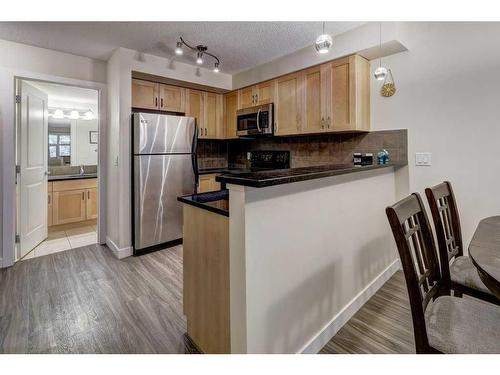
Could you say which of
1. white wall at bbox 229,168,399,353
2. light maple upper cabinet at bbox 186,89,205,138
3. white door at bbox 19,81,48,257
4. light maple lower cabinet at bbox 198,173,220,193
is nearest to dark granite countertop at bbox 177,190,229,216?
white wall at bbox 229,168,399,353

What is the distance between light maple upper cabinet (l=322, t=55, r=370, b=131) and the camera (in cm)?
268

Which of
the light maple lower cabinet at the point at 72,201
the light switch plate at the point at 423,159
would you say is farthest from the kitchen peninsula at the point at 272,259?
the light maple lower cabinet at the point at 72,201

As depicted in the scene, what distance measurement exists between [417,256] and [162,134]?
9.67 feet

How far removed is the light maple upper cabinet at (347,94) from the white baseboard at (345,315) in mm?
1431

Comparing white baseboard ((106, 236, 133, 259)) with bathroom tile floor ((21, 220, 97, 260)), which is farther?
bathroom tile floor ((21, 220, 97, 260))

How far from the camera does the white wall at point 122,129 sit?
121 inches

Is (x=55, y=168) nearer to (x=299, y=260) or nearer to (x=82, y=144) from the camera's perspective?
(x=82, y=144)

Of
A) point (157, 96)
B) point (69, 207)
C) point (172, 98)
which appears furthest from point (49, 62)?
point (69, 207)

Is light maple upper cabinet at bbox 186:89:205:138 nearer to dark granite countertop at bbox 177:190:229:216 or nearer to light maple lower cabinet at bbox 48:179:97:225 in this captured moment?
light maple lower cabinet at bbox 48:179:97:225

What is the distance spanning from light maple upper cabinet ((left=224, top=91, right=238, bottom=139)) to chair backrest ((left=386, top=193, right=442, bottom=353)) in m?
3.20

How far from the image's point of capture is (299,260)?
1493 millimetres

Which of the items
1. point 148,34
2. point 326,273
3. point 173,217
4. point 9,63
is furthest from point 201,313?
point 9,63

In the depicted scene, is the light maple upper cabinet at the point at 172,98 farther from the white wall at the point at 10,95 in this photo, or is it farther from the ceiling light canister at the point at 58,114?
the ceiling light canister at the point at 58,114

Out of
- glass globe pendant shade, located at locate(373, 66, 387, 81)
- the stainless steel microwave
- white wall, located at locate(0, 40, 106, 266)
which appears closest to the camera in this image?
glass globe pendant shade, located at locate(373, 66, 387, 81)
